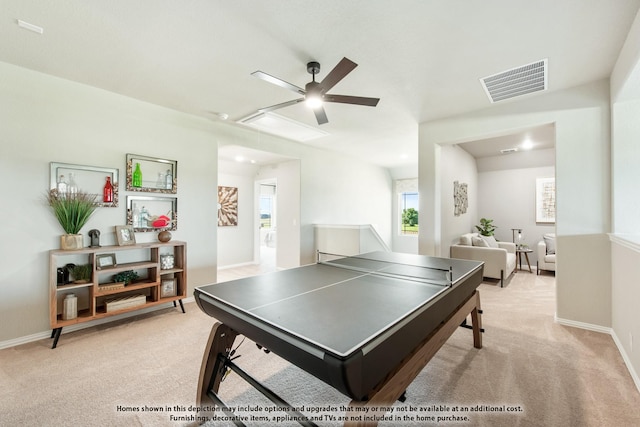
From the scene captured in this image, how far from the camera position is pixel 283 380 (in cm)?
204

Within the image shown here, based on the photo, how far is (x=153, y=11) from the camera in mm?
1899

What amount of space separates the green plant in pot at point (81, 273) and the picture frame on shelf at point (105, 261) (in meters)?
0.09

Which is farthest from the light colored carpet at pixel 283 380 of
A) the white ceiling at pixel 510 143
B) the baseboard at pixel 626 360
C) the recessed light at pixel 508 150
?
the recessed light at pixel 508 150

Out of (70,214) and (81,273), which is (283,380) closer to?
(81,273)

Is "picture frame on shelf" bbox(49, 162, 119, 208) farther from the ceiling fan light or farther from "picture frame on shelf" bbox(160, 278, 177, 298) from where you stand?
the ceiling fan light

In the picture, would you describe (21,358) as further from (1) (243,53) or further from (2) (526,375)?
(2) (526,375)

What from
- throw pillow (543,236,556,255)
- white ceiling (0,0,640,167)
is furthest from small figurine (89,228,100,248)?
throw pillow (543,236,556,255)

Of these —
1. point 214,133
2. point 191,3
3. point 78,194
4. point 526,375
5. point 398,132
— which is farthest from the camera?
point 398,132

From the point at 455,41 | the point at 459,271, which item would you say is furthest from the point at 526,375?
the point at 455,41

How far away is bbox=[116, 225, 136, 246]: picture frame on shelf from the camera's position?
310 cm

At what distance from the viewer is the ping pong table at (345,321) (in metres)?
0.97

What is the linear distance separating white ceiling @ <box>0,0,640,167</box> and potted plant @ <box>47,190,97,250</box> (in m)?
1.24

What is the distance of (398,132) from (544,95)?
1986mm

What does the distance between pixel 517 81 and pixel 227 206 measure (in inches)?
218
